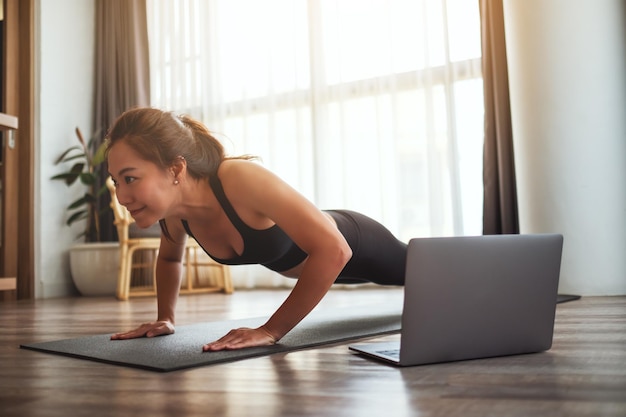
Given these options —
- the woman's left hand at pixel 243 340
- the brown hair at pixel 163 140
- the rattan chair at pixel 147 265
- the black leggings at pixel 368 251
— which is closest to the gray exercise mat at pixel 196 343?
the woman's left hand at pixel 243 340

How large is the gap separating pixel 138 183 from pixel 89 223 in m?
3.45

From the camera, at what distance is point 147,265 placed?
4305 millimetres

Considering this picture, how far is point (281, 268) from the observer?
1793 millimetres

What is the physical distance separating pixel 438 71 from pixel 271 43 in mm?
1199

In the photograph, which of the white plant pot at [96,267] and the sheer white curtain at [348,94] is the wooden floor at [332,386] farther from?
the white plant pot at [96,267]

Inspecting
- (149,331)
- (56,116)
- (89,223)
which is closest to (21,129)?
(56,116)

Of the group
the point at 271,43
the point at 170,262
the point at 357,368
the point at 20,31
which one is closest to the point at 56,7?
the point at 20,31

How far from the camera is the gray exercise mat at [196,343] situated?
119cm

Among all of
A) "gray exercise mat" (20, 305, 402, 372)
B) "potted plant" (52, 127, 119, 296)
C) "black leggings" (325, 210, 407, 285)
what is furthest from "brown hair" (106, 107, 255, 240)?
"potted plant" (52, 127, 119, 296)

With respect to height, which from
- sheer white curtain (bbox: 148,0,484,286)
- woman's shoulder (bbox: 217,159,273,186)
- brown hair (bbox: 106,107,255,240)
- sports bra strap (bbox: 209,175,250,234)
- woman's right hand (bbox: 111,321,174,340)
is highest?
sheer white curtain (bbox: 148,0,484,286)

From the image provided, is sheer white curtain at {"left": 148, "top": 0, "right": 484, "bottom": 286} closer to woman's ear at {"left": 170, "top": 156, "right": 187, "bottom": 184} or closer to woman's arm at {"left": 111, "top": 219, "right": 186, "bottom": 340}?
woman's arm at {"left": 111, "top": 219, "right": 186, "bottom": 340}

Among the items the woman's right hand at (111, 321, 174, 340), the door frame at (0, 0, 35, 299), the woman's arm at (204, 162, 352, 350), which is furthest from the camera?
the door frame at (0, 0, 35, 299)

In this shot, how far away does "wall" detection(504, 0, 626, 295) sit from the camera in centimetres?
265

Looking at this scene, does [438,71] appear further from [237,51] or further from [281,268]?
[281,268]
